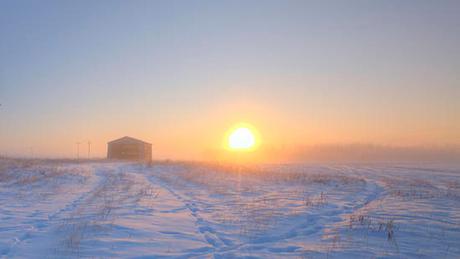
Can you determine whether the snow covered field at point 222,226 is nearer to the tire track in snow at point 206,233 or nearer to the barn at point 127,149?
the tire track in snow at point 206,233

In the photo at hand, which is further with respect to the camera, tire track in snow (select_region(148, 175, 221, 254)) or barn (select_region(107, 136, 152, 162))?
barn (select_region(107, 136, 152, 162))

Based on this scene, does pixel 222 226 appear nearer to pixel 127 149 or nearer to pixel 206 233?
pixel 206 233

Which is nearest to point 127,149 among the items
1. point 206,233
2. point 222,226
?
point 222,226

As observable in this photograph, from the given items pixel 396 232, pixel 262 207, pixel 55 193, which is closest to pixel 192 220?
pixel 262 207

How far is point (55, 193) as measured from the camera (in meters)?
14.8

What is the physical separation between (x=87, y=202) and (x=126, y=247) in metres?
6.41

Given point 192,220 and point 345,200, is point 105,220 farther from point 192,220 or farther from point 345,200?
point 345,200

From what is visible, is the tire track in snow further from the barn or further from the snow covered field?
the barn

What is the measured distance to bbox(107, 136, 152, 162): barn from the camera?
201ft

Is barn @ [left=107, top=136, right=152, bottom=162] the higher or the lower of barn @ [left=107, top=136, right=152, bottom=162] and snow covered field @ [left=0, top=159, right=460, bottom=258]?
the higher

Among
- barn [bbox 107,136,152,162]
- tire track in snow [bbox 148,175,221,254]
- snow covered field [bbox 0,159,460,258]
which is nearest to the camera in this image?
snow covered field [bbox 0,159,460,258]

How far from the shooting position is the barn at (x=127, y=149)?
6128 centimetres

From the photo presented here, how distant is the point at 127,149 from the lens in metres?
61.4

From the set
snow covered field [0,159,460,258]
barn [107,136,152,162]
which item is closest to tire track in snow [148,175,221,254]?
snow covered field [0,159,460,258]
